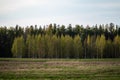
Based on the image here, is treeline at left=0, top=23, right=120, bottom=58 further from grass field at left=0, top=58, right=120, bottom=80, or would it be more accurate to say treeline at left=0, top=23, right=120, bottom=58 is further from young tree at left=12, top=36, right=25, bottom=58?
grass field at left=0, top=58, right=120, bottom=80

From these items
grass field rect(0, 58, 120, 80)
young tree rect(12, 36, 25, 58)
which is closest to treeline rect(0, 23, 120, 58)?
young tree rect(12, 36, 25, 58)

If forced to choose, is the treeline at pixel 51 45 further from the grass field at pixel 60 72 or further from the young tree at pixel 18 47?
the grass field at pixel 60 72

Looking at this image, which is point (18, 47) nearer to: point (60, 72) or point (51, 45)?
point (51, 45)

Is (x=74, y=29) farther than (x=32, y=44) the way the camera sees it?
Yes

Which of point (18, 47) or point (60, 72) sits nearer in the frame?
point (60, 72)

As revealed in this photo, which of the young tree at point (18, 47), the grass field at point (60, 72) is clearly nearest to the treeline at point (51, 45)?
the young tree at point (18, 47)

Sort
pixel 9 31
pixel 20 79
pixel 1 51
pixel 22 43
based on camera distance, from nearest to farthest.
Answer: pixel 20 79 → pixel 22 43 → pixel 1 51 → pixel 9 31

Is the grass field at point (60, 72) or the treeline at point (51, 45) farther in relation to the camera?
the treeline at point (51, 45)

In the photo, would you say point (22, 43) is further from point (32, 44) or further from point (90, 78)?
point (90, 78)

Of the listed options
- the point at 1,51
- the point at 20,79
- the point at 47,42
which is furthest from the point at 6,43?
the point at 20,79

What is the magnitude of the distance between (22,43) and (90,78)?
3069 inches

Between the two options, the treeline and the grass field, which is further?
the treeline

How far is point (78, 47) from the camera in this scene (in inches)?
4331

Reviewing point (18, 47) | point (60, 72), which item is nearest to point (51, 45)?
point (18, 47)
